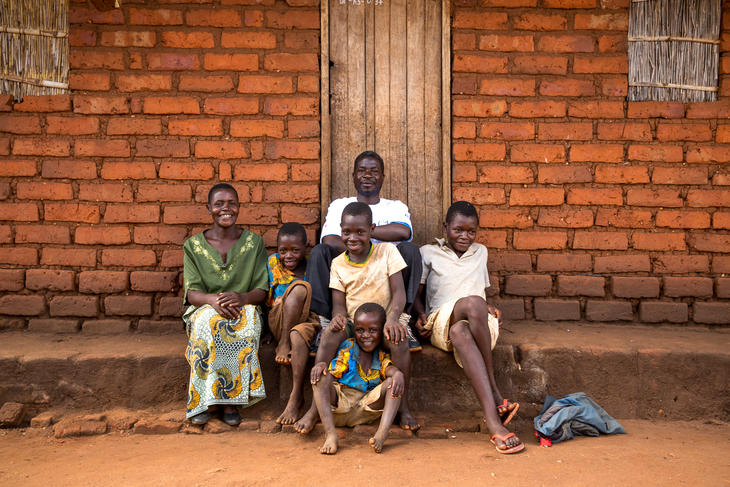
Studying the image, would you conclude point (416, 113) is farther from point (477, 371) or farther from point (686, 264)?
point (686, 264)

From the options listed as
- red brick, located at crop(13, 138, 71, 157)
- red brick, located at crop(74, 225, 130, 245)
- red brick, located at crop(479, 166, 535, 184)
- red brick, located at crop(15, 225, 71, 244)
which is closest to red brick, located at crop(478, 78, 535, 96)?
red brick, located at crop(479, 166, 535, 184)

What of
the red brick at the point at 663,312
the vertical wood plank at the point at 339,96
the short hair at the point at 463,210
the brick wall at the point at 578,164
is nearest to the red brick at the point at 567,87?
the brick wall at the point at 578,164

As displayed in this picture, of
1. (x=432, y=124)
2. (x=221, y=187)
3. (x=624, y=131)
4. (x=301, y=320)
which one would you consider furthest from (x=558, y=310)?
(x=221, y=187)

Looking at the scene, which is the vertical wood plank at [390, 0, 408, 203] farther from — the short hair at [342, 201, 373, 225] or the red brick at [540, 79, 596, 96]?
the red brick at [540, 79, 596, 96]

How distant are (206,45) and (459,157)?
1847mm

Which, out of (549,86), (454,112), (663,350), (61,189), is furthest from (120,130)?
(663,350)

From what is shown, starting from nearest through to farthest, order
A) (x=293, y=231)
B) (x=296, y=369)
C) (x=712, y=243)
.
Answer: (x=296, y=369) → (x=293, y=231) → (x=712, y=243)

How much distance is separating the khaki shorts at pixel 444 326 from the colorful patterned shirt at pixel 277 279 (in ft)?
2.87

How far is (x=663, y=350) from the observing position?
361 centimetres

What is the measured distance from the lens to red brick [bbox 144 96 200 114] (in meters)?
4.14

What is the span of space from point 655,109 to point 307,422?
9.99ft

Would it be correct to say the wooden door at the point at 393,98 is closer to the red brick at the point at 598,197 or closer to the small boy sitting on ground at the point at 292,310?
the small boy sitting on ground at the point at 292,310

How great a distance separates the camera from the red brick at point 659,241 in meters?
4.16

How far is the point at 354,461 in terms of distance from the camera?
291 centimetres
